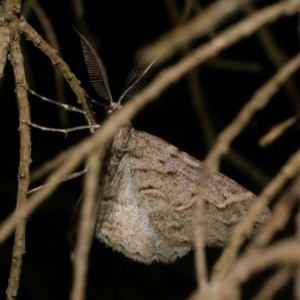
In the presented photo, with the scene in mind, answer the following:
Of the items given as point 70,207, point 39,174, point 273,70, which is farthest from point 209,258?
point 39,174

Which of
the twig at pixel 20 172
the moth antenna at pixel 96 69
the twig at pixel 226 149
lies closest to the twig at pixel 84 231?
the twig at pixel 226 149

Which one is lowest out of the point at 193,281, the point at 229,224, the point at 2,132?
the point at 229,224

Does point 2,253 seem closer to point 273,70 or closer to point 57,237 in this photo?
point 57,237

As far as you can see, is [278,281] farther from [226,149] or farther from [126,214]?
[126,214]

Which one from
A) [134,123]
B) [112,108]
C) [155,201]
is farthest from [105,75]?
[134,123]

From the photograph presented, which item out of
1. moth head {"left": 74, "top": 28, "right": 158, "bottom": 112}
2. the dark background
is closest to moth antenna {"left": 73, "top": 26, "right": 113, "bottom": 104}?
moth head {"left": 74, "top": 28, "right": 158, "bottom": 112}

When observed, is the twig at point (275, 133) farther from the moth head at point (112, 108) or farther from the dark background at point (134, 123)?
the dark background at point (134, 123)
